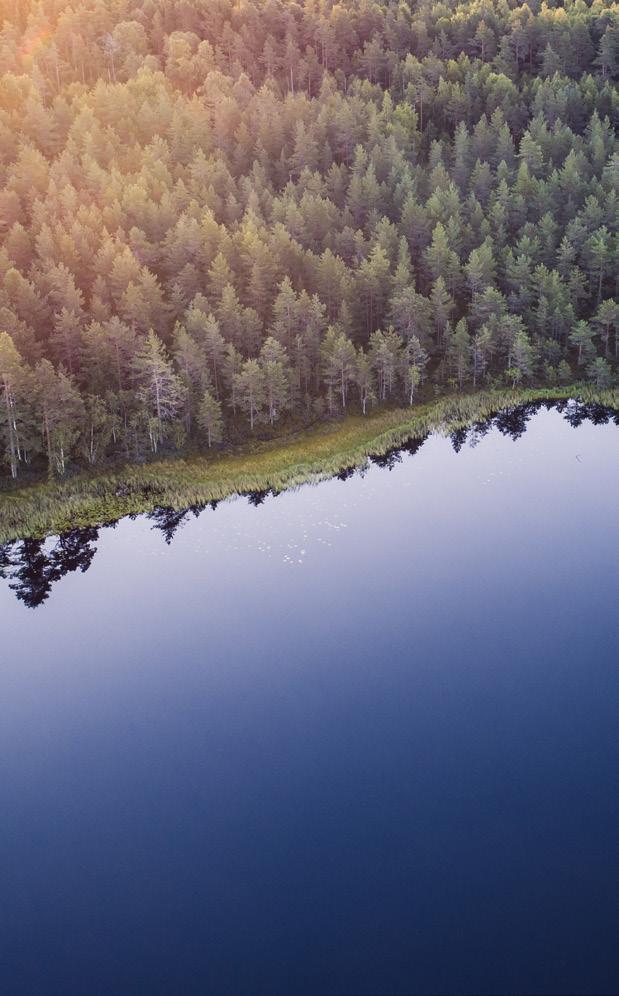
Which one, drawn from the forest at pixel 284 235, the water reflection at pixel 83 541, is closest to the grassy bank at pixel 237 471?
the water reflection at pixel 83 541

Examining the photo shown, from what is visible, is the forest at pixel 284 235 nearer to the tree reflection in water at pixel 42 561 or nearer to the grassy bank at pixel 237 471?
the grassy bank at pixel 237 471

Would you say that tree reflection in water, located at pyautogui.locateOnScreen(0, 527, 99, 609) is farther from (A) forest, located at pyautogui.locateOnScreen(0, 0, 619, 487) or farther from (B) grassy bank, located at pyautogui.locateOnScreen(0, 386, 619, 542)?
(A) forest, located at pyautogui.locateOnScreen(0, 0, 619, 487)

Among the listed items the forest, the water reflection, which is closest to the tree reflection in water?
the water reflection

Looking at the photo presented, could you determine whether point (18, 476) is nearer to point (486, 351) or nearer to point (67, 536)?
point (67, 536)

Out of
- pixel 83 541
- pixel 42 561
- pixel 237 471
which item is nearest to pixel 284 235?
pixel 237 471

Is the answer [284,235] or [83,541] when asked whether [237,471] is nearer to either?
[83,541]

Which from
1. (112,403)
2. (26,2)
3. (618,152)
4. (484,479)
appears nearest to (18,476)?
(112,403)
